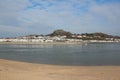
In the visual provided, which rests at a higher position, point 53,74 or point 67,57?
point 53,74

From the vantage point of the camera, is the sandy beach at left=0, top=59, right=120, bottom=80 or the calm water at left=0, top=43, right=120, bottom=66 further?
the calm water at left=0, top=43, right=120, bottom=66

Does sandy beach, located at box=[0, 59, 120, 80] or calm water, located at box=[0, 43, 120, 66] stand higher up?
sandy beach, located at box=[0, 59, 120, 80]

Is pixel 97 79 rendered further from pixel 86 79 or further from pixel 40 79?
pixel 40 79

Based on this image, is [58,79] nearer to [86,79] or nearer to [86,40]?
[86,79]

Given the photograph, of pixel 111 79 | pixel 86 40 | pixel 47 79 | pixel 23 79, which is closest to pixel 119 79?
pixel 111 79

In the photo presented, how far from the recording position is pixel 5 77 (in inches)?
487

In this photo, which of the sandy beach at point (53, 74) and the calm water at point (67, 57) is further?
the calm water at point (67, 57)

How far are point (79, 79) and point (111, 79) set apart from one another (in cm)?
180

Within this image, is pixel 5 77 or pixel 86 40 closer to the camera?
pixel 5 77

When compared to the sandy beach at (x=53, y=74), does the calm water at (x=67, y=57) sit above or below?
below

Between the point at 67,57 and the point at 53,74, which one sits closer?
the point at 53,74

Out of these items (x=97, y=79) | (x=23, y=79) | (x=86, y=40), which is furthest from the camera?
(x=86, y=40)

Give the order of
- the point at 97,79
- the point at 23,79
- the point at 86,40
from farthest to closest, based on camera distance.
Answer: the point at 86,40 → the point at 97,79 → the point at 23,79

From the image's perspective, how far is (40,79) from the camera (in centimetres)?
1220
